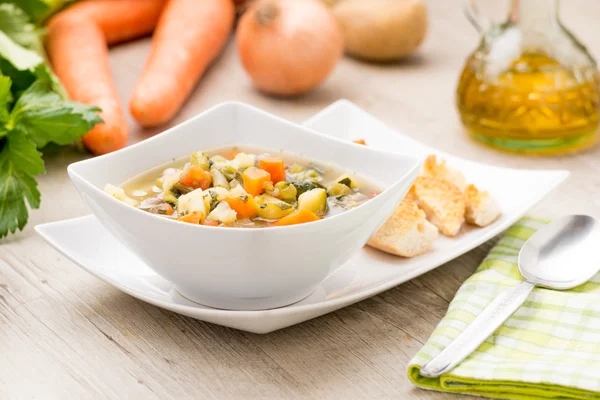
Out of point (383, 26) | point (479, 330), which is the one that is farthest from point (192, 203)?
point (383, 26)

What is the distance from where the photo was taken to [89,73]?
2443mm

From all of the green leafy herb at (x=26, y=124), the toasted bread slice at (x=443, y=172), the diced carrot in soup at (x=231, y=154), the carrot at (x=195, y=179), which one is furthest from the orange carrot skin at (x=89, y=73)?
the toasted bread slice at (x=443, y=172)

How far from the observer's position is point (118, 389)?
1.29m

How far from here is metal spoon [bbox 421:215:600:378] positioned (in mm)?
1300

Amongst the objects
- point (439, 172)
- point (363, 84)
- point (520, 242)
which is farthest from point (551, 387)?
point (363, 84)

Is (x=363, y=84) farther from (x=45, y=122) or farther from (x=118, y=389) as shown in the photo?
(x=118, y=389)

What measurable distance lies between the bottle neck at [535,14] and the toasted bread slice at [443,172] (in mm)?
570

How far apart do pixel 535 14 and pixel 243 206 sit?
43.4 inches

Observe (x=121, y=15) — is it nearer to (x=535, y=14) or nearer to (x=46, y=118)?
(x=46, y=118)

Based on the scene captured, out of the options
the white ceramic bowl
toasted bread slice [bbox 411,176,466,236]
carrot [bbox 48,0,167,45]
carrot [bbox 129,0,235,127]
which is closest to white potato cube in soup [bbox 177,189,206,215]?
the white ceramic bowl

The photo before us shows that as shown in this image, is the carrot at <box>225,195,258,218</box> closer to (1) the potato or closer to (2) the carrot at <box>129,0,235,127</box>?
(2) the carrot at <box>129,0,235,127</box>

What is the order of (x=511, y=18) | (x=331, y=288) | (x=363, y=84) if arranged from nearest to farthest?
(x=331, y=288) → (x=511, y=18) → (x=363, y=84)

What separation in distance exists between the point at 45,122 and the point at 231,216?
0.74m

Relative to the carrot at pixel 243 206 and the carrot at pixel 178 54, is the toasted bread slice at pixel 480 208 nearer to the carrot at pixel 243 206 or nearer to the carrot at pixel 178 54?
the carrot at pixel 243 206
